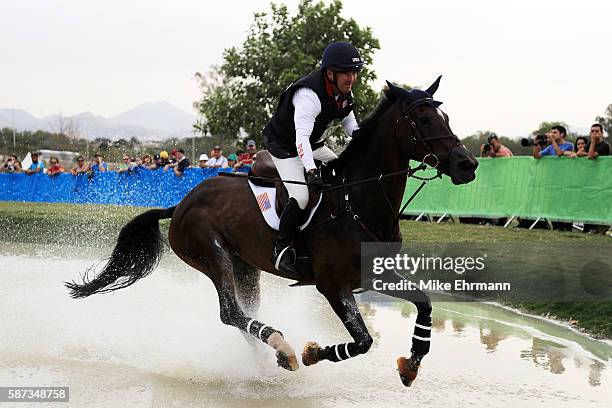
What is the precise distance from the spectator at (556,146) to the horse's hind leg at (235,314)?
8721 mm

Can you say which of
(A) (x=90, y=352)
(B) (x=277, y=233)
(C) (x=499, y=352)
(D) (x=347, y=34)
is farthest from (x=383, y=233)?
(D) (x=347, y=34)

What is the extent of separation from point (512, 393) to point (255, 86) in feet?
91.1

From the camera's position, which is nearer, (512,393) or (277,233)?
(512,393)

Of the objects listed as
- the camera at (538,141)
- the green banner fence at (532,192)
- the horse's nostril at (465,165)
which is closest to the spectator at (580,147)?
the green banner fence at (532,192)

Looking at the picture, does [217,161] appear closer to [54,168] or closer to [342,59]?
[54,168]

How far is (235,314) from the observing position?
7441 millimetres

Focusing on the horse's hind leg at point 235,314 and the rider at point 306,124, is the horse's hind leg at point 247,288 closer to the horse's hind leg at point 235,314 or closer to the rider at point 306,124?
the horse's hind leg at point 235,314

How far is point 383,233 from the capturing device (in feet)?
21.6

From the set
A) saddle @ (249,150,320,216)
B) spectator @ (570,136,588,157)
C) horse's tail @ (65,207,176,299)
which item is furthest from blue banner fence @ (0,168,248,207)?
saddle @ (249,150,320,216)

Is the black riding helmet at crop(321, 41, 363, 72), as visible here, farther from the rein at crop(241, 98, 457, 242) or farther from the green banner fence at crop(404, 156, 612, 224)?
the green banner fence at crop(404, 156, 612, 224)

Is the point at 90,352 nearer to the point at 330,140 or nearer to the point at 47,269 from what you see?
the point at 330,140

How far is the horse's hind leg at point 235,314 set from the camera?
6.71m

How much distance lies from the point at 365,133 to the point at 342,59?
0.65 metres

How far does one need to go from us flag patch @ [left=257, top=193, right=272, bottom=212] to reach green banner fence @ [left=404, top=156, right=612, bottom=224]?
8.15 meters
